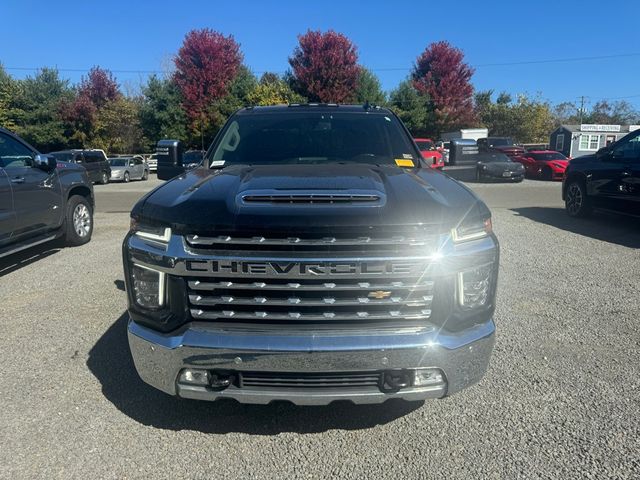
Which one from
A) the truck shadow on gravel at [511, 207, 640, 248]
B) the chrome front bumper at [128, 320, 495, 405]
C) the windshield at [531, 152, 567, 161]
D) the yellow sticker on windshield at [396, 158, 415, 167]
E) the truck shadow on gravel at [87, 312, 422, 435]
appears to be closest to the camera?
the chrome front bumper at [128, 320, 495, 405]

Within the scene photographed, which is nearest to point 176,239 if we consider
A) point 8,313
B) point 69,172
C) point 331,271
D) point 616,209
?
point 331,271

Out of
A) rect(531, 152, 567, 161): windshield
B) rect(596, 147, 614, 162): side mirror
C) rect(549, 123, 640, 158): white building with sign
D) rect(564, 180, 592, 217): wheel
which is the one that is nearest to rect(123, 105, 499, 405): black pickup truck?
rect(596, 147, 614, 162): side mirror

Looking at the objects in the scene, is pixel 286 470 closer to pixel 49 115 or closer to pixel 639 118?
pixel 49 115

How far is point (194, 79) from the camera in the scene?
38.6m

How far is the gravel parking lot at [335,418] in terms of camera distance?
8.50 ft

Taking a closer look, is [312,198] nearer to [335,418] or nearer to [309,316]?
[309,316]

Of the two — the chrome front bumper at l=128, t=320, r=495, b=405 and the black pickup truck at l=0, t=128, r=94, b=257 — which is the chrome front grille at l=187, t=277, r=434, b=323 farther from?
the black pickup truck at l=0, t=128, r=94, b=257

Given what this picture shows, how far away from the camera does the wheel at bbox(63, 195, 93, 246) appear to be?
7577 millimetres

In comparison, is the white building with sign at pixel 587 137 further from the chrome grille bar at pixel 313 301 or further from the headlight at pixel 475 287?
the chrome grille bar at pixel 313 301

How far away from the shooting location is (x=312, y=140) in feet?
13.6

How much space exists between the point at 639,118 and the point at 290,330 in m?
97.6

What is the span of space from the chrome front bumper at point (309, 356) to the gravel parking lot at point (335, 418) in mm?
387

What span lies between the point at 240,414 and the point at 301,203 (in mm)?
1391

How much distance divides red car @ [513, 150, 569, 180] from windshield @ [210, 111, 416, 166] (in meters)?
20.9
